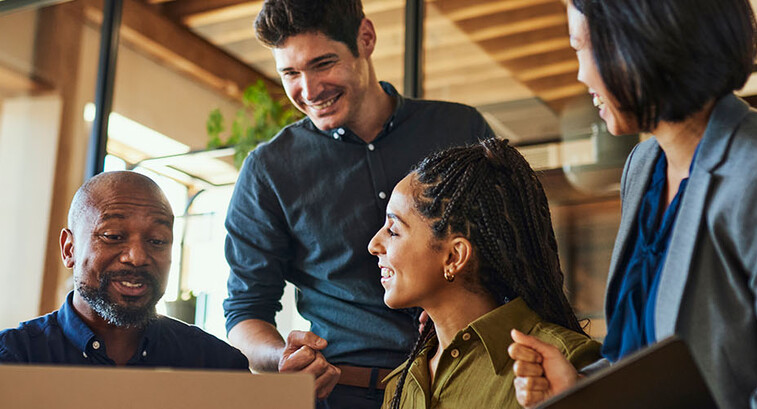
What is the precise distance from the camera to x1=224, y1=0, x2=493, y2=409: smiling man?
76.1 inches

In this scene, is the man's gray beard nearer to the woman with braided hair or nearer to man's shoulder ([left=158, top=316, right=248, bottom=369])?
man's shoulder ([left=158, top=316, right=248, bottom=369])

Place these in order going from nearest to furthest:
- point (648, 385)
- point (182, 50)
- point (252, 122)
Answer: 1. point (648, 385)
2. point (252, 122)
3. point (182, 50)

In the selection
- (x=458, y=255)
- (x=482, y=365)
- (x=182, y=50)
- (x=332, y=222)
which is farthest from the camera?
(x=182, y=50)

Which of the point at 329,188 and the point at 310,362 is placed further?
the point at 329,188

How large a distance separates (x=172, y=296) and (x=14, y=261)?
0.92m

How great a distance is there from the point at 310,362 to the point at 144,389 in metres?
0.68

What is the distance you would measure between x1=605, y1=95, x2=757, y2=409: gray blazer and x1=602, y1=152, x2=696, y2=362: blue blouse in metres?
0.08

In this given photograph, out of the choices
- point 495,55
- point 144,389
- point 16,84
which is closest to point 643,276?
point 144,389

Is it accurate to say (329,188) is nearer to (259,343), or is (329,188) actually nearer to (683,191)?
(259,343)

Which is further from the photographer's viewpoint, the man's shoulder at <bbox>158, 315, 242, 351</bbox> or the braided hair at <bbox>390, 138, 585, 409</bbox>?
the man's shoulder at <bbox>158, 315, 242, 351</bbox>

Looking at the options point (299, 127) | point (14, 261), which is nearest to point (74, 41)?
point (14, 261)

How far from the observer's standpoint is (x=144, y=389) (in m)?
0.97

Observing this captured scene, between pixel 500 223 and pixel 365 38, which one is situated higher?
pixel 365 38

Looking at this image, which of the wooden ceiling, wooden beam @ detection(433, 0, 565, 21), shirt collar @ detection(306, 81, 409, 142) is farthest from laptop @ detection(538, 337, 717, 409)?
wooden beam @ detection(433, 0, 565, 21)
